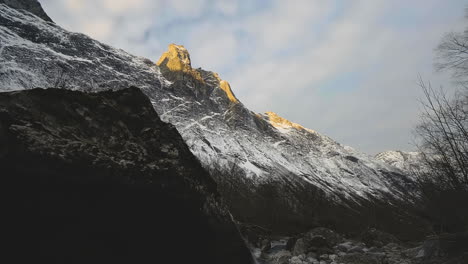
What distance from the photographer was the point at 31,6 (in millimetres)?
180375

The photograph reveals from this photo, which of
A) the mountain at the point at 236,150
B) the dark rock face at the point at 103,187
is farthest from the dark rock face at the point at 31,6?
the dark rock face at the point at 103,187

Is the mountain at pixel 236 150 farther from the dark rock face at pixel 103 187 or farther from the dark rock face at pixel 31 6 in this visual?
the dark rock face at pixel 103 187

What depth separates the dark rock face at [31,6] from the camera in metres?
170

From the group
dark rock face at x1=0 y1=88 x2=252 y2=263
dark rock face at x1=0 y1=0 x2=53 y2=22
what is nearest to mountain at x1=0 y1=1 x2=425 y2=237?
dark rock face at x1=0 y1=0 x2=53 y2=22

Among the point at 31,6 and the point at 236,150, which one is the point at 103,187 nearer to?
the point at 236,150

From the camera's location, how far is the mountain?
311 feet

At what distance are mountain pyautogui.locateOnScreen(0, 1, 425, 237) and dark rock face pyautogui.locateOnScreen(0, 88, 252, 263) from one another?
68.1 m

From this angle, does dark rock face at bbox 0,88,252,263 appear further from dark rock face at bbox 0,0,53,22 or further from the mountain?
dark rock face at bbox 0,0,53,22

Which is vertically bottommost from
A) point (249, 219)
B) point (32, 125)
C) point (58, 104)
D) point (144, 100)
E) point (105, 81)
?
point (32, 125)

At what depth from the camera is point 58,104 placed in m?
6.16

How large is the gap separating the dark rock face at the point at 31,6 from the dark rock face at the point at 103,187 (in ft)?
704

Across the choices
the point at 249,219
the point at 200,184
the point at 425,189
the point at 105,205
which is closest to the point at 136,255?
the point at 105,205

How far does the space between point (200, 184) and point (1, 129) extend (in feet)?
13.3

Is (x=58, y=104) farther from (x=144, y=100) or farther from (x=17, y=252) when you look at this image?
(x=17, y=252)
